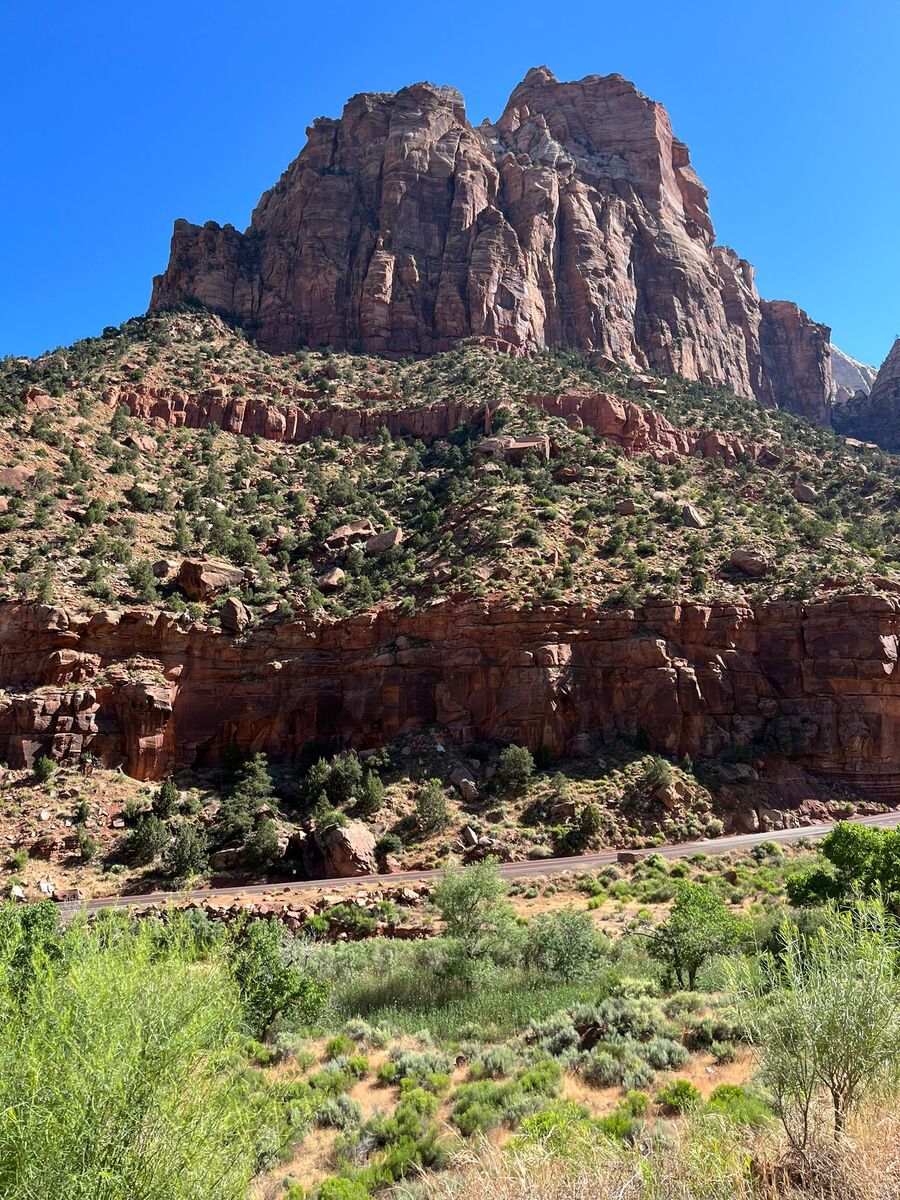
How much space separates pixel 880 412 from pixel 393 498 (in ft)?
286

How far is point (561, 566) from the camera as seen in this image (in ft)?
135

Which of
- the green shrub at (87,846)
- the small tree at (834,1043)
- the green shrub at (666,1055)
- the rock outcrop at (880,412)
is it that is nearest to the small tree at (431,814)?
the green shrub at (87,846)

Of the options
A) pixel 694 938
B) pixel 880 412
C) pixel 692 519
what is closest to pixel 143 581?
pixel 694 938

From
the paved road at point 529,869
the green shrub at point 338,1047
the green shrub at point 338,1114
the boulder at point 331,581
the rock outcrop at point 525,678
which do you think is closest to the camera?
the green shrub at point 338,1114

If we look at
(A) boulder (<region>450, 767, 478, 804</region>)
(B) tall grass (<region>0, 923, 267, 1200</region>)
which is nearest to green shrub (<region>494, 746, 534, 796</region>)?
(A) boulder (<region>450, 767, 478, 804</region>)

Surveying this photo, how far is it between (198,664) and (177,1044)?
32.9m

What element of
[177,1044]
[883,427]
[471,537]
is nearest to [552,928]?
[177,1044]

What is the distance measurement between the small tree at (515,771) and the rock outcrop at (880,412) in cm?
8369

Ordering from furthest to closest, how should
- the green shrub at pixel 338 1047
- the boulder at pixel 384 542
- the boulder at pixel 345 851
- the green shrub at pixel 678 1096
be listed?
the boulder at pixel 384 542
the boulder at pixel 345 851
the green shrub at pixel 338 1047
the green shrub at pixel 678 1096

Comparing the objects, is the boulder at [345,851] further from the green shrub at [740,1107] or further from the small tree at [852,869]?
the green shrub at [740,1107]

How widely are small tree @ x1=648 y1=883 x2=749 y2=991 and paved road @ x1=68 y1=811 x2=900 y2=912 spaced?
1088 centimetres

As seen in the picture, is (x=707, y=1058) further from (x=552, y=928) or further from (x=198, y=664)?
(x=198, y=664)

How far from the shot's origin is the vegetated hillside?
39812 millimetres

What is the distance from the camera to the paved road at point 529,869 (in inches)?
1000
